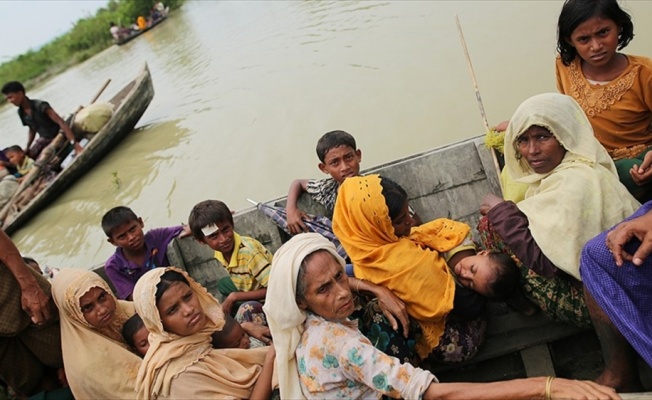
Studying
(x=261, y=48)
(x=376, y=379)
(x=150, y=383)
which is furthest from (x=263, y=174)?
(x=261, y=48)

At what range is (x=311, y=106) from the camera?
7289mm

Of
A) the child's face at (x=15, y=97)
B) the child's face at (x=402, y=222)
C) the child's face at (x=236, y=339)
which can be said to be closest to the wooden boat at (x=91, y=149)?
the child's face at (x=15, y=97)

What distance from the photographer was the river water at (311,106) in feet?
19.5

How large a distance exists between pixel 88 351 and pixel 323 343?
1299 mm

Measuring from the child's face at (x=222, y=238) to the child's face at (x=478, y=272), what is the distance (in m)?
1.22

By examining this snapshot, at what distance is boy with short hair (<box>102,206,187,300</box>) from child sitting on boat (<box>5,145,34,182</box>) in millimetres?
5048

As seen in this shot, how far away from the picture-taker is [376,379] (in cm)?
155

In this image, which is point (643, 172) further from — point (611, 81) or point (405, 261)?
point (405, 261)

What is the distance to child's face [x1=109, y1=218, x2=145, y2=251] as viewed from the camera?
3.02 meters

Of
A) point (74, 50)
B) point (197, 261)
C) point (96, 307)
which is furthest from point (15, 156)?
point (74, 50)

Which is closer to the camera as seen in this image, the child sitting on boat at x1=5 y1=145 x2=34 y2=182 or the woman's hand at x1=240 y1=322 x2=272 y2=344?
the woman's hand at x1=240 y1=322 x2=272 y2=344

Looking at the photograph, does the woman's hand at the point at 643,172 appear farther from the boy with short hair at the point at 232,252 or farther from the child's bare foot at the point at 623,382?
the boy with short hair at the point at 232,252

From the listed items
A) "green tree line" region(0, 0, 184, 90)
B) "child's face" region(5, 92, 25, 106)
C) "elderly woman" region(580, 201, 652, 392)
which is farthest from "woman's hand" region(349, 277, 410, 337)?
"green tree line" region(0, 0, 184, 90)

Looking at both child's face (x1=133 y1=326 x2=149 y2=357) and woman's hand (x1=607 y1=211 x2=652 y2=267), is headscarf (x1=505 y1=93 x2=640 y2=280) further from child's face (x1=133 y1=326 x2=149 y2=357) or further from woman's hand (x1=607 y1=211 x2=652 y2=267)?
child's face (x1=133 y1=326 x2=149 y2=357)
